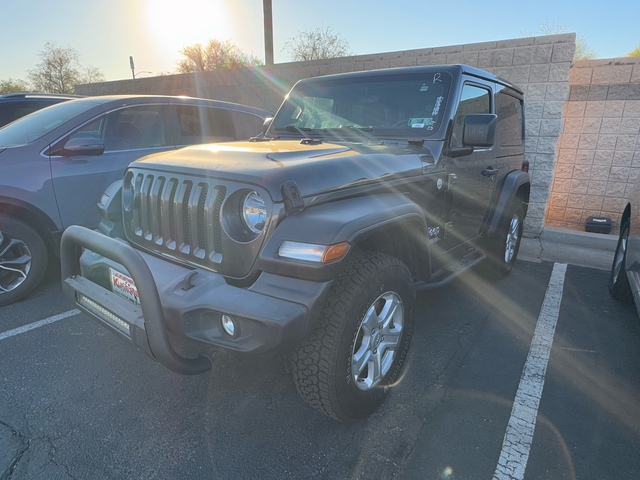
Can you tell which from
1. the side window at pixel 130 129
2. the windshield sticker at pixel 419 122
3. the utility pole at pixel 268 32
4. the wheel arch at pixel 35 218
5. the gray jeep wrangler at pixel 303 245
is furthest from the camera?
the utility pole at pixel 268 32

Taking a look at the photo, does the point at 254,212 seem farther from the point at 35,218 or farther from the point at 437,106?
the point at 35,218

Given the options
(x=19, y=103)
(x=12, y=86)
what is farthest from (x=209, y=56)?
(x=19, y=103)

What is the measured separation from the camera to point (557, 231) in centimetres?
613

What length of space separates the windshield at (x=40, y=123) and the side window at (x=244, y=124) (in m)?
1.67

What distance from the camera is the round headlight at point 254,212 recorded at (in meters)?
1.97

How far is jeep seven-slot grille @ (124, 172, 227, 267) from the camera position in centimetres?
202

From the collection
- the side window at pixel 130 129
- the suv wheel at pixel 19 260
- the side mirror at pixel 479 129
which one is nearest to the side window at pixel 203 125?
the side window at pixel 130 129

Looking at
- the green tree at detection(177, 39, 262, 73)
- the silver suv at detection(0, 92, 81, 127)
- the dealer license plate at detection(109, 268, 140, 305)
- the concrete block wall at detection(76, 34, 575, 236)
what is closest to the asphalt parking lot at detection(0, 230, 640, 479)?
the dealer license plate at detection(109, 268, 140, 305)

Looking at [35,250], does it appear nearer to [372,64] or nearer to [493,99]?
[493,99]

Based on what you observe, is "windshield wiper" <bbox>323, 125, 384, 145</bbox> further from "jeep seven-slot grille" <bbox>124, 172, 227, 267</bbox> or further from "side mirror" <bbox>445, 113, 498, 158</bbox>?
"jeep seven-slot grille" <bbox>124, 172, 227, 267</bbox>

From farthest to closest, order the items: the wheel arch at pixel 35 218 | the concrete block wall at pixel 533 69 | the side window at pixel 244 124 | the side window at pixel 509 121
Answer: the concrete block wall at pixel 533 69, the side window at pixel 244 124, the side window at pixel 509 121, the wheel arch at pixel 35 218

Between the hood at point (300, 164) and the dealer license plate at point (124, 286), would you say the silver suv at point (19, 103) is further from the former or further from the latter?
the dealer license plate at point (124, 286)

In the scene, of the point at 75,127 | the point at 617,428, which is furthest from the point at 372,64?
the point at 617,428

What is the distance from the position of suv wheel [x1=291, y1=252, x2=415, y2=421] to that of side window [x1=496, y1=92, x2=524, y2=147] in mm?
2440
